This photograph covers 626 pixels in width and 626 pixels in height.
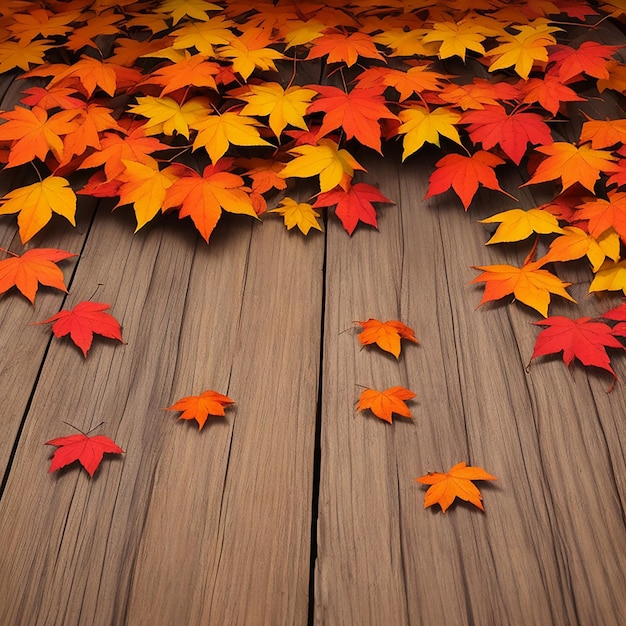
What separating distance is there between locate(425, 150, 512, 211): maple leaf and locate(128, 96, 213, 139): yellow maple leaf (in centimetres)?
62

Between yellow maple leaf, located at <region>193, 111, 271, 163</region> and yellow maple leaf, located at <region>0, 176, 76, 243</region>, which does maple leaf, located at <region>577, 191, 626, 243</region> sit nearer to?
yellow maple leaf, located at <region>193, 111, 271, 163</region>

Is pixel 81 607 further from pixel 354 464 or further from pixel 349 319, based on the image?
pixel 349 319

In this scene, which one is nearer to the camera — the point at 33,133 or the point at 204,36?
the point at 33,133

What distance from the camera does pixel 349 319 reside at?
1527 mm

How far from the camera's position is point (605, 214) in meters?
1.59

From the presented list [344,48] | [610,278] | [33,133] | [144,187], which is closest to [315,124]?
[344,48]

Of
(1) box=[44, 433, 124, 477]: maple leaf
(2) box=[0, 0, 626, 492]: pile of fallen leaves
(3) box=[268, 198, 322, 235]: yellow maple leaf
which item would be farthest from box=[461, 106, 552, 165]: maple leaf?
(1) box=[44, 433, 124, 477]: maple leaf

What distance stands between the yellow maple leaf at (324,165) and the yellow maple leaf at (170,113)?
0.90ft

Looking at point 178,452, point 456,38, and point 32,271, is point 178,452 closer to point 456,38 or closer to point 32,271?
point 32,271

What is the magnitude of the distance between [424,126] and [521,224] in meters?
0.36

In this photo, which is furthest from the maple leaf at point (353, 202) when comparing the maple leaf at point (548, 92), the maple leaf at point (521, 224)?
the maple leaf at point (548, 92)

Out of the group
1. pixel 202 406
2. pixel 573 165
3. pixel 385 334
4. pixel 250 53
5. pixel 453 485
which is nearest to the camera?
pixel 453 485

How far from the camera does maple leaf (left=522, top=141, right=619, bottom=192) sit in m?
1.65

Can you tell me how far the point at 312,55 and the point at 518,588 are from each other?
1.43 m
